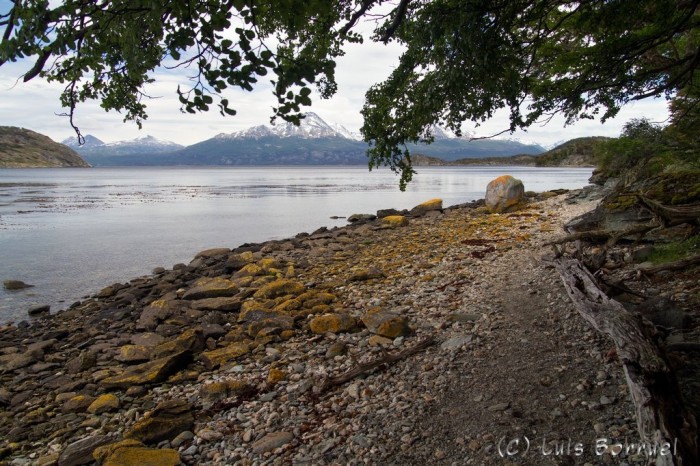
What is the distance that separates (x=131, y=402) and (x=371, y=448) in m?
4.60

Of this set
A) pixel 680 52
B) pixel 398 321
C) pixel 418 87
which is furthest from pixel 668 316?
pixel 680 52

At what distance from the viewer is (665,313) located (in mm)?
6285

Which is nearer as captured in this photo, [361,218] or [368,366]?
[368,366]

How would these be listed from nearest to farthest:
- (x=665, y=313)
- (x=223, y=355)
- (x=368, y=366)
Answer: (x=665, y=313), (x=368, y=366), (x=223, y=355)

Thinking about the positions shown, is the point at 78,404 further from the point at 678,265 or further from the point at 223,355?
the point at 678,265

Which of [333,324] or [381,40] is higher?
[381,40]

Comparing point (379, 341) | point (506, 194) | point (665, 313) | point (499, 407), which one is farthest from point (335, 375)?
point (506, 194)

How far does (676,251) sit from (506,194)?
54.4ft

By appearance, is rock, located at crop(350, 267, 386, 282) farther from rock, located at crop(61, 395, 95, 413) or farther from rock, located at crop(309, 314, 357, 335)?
rock, located at crop(61, 395, 95, 413)

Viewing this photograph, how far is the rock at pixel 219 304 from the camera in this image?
12.0m

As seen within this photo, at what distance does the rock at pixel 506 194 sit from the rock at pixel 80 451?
23.3 metres

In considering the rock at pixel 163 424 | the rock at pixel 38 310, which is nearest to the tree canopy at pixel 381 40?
the rock at pixel 163 424

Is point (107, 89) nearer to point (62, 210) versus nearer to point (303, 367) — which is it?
point (303, 367)

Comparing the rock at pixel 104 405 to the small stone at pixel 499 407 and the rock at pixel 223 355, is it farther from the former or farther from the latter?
the small stone at pixel 499 407
